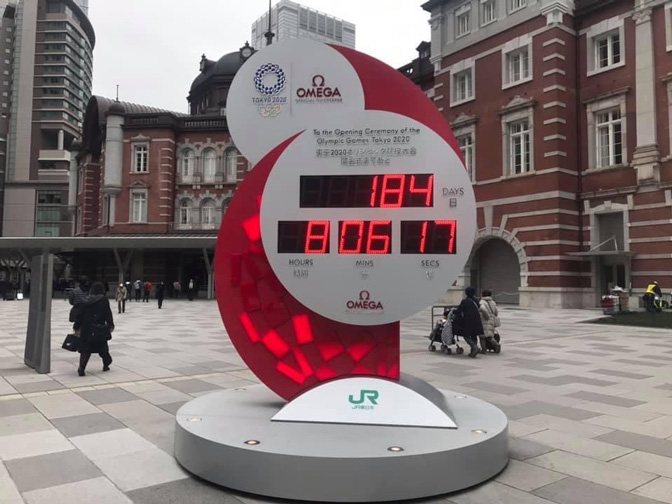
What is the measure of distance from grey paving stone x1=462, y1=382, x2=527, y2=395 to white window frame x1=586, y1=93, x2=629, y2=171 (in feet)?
76.5

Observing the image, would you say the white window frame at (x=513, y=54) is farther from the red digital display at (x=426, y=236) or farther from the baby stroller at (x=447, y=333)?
the red digital display at (x=426, y=236)

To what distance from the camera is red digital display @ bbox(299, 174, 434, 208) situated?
17.6 ft

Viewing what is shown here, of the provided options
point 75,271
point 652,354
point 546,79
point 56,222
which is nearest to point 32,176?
point 56,222

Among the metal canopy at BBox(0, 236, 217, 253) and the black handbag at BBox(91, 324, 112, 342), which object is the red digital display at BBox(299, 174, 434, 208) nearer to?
the black handbag at BBox(91, 324, 112, 342)

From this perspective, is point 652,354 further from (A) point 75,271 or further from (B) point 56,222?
(B) point 56,222

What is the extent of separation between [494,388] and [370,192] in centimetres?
436

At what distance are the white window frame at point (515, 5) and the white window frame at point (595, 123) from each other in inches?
264

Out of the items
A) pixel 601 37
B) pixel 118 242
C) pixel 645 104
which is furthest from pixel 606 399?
pixel 118 242

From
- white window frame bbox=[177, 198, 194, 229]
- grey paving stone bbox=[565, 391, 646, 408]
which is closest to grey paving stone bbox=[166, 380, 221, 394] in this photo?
grey paving stone bbox=[565, 391, 646, 408]

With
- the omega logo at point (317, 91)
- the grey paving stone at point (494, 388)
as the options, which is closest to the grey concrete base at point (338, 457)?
the grey paving stone at point (494, 388)

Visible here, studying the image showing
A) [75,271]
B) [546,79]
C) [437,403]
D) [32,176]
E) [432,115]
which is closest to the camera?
[437,403]

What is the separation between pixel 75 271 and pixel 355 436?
50127mm

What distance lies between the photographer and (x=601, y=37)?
94.7ft

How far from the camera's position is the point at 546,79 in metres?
→ 29.0
